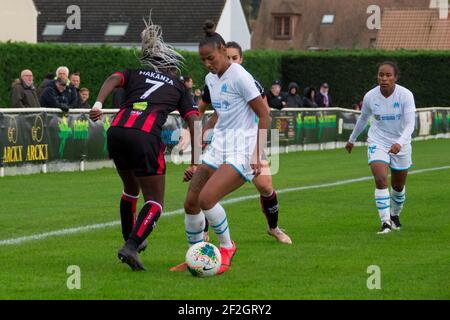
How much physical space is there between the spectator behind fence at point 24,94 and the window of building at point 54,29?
1668 inches

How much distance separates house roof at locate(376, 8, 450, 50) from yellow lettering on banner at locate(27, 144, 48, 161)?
5262 cm

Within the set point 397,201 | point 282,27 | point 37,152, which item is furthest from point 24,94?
point 282,27

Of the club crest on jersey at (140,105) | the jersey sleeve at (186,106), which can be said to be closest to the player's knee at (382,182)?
the jersey sleeve at (186,106)

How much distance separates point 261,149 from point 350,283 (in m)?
1.79

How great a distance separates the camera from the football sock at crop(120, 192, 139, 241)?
1112 cm

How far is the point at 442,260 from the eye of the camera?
11.3 meters

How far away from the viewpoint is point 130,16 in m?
66.9

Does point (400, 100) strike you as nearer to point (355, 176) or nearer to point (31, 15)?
point (355, 176)

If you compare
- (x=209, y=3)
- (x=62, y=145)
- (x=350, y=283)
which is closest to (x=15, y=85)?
(x=62, y=145)

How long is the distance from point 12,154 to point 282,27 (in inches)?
2580

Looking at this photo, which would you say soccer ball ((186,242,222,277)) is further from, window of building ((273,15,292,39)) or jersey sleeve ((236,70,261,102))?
window of building ((273,15,292,39))

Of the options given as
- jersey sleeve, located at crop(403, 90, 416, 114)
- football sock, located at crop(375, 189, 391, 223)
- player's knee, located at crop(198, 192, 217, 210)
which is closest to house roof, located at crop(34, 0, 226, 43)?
jersey sleeve, located at crop(403, 90, 416, 114)

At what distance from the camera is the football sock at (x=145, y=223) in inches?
402
